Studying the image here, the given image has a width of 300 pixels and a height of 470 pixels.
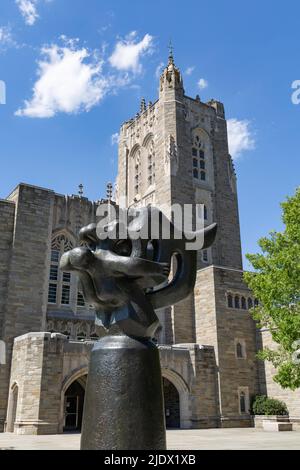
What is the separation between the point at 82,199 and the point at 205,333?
11.8 m

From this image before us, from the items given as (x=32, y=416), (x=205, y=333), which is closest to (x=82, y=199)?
(x=205, y=333)

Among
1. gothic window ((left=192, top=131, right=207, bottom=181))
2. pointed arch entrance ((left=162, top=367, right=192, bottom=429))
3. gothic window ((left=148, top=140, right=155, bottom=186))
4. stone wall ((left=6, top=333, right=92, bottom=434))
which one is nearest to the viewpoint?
stone wall ((left=6, top=333, right=92, bottom=434))

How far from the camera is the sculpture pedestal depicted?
5535mm

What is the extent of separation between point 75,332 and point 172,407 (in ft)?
23.4

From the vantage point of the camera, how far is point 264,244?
17.9 m

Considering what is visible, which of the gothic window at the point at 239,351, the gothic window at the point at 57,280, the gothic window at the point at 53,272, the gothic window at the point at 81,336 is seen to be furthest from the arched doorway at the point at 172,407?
the gothic window at the point at 53,272

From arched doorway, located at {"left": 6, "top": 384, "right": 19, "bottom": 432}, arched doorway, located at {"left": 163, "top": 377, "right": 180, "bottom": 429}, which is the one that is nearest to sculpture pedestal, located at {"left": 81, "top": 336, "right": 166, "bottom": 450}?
arched doorway, located at {"left": 6, "top": 384, "right": 19, "bottom": 432}

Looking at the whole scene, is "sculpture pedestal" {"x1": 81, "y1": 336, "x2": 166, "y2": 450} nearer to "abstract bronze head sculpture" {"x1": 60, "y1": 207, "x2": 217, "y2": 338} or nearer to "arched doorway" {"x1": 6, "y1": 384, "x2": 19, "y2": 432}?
"abstract bronze head sculpture" {"x1": 60, "y1": 207, "x2": 217, "y2": 338}

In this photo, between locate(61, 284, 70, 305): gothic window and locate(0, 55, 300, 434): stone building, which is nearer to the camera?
locate(0, 55, 300, 434): stone building

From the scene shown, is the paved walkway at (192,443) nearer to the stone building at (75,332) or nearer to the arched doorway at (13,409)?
the stone building at (75,332)

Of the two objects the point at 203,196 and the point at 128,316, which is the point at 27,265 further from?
the point at 128,316

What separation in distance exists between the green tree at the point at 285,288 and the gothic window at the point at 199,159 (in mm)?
20550

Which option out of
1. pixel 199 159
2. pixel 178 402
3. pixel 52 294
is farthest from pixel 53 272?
pixel 199 159

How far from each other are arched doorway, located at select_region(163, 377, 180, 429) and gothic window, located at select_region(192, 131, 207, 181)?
17521 mm
